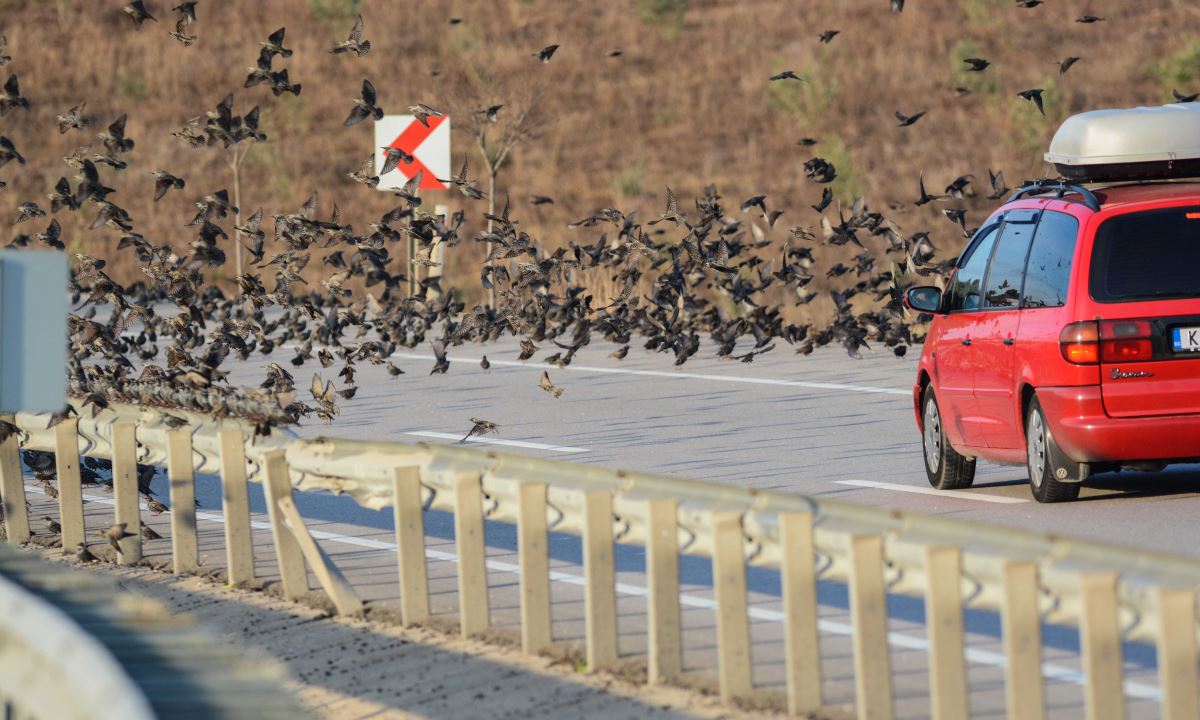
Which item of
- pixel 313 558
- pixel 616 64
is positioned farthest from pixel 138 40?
pixel 313 558

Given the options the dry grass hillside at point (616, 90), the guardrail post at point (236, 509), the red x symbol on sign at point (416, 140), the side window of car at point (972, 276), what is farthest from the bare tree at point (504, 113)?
the guardrail post at point (236, 509)

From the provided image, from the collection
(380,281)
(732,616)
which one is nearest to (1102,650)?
(732,616)

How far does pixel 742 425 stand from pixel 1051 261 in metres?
6.01

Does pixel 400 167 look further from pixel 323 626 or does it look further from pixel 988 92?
pixel 988 92

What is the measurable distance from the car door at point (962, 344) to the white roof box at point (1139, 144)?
0.76m

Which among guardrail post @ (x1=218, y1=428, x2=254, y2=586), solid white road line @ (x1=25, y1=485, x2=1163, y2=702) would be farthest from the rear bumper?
guardrail post @ (x1=218, y1=428, x2=254, y2=586)

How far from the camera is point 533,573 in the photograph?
8.80m

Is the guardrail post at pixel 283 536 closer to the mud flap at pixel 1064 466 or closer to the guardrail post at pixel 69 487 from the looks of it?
the guardrail post at pixel 69 487

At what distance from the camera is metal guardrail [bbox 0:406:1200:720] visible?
263 inches

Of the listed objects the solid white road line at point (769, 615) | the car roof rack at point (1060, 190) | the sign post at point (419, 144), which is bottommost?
the solid white road line at point (769, 615)

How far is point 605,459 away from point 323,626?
641 cm

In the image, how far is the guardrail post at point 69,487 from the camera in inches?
478

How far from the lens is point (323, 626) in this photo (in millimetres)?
9812

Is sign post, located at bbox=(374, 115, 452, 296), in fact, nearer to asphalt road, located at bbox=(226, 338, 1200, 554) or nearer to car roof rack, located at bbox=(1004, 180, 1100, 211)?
asphalt road, located at bbox=(226, 338, 1200, 554)
